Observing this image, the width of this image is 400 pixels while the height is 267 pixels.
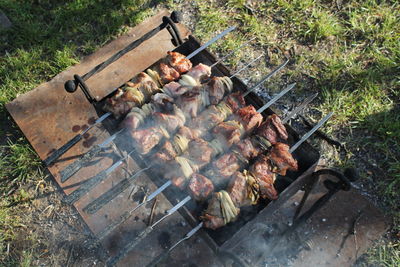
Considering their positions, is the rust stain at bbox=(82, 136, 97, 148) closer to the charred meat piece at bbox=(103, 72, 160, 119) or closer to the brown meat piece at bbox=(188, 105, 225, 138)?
the charred meat piece at bbox=(103, 72, 160, 119)

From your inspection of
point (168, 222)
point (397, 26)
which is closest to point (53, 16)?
point (168, 222)

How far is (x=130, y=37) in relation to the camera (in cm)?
480

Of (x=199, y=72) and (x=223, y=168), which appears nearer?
(x=223, y=168)

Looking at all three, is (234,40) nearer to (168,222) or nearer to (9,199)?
(168,222)

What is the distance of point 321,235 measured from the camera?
356 cm

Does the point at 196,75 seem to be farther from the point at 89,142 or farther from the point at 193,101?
the point at 89,142

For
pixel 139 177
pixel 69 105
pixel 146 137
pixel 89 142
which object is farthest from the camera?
pixel 69 105

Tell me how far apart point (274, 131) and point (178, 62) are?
105 cm

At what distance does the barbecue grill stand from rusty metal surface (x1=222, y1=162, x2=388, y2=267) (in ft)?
0.05

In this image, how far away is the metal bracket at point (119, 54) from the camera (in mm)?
3038

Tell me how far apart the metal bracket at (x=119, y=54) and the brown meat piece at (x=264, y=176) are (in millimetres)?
1367

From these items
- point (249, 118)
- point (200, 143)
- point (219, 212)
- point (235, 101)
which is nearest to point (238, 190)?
point (219, 212)

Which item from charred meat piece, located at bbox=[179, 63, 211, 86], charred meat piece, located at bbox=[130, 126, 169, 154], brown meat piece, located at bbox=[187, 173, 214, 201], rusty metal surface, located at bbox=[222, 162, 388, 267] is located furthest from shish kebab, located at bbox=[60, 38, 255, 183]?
rusty metal surface, located at bbox=[222, 162, 388, 267]

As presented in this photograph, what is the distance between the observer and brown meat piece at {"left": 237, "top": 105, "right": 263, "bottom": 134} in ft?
9.67
